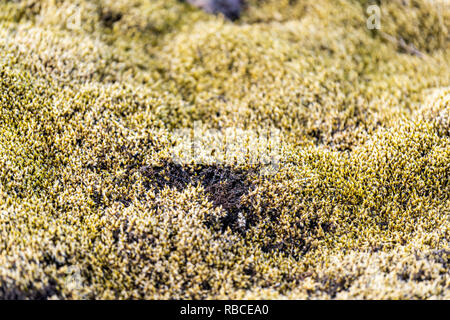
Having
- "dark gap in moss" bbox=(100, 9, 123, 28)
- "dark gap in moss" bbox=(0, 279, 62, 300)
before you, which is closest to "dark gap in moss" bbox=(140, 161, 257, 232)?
"dark gap in moss" bbox=(0, 279, 62, 300)

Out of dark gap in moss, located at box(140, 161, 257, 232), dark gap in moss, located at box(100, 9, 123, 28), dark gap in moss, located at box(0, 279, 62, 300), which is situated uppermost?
dark gap in moss, located at box(100, 9, 123, 28)

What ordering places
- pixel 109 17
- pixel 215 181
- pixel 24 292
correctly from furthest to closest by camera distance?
pixel 109 17, pixel 215 181, pixel 24 292

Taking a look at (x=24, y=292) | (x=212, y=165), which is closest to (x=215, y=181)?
(x=212, y=165)

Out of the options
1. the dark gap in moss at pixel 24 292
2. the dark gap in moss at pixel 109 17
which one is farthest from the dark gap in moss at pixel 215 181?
the dark gap in moss at pixel 109 17

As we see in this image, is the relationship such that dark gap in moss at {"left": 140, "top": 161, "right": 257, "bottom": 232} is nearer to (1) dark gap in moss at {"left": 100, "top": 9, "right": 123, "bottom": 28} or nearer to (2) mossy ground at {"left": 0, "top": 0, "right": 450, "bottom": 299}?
(2) mossy ground at {"left": 0, "top": 0, "right": 450, "bottom": 299}

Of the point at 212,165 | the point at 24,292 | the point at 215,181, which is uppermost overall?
the point at 212,165

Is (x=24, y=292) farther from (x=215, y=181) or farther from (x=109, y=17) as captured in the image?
(x=109, y=17)

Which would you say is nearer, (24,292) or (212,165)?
(24,292)

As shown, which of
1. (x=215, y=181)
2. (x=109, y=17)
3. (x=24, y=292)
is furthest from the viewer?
(x=109, y=17)
